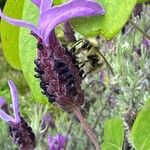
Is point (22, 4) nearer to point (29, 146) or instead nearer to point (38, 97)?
point (38, 97)

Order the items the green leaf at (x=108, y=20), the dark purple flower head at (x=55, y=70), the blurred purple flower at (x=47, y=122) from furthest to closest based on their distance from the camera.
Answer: the blurred purple flower at (x=47, y=122) < the dark purple flower head at (x=55, y=70) < the green leaf at (x=108, y=20)

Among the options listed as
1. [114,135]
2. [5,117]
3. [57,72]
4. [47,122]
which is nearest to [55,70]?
[57,72]

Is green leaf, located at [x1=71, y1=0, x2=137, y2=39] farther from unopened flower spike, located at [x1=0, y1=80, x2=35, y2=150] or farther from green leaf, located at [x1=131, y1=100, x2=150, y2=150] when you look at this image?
unopened flower spike, located at [x1=0, y1=80, x2=35, y2=150]

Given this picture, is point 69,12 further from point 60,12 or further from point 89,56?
point 89,56

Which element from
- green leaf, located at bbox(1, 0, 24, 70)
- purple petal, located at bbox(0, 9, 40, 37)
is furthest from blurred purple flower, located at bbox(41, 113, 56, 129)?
purple petal, located at bbox(0, 9, 40, 37)

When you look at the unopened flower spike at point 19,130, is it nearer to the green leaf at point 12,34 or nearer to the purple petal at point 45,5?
the green leaf at point 12,34

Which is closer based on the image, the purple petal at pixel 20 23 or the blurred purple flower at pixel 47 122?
the purple petal at pixel 20 23

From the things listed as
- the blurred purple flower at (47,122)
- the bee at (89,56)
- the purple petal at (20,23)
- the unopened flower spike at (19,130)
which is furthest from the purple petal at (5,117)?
the blurred purple flower at (47,122)

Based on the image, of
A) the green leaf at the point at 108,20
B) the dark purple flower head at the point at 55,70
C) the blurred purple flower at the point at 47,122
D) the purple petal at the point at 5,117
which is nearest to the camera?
the green leaf at the point at 108,20

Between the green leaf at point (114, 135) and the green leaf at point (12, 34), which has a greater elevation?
the green leaf at point (12, 34)
